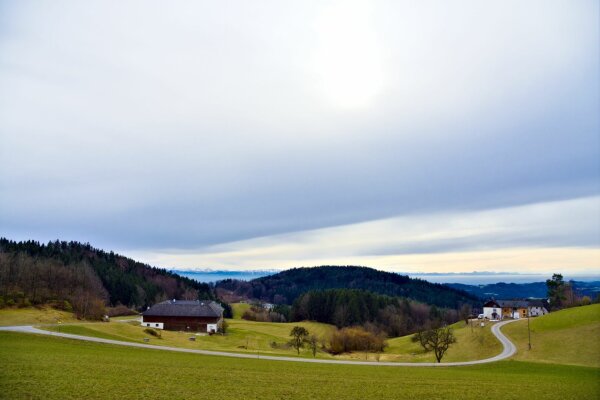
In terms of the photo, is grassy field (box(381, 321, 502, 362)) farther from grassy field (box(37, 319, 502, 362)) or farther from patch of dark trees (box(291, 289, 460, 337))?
patch of dark trees (box(291, 289, 460, 337))

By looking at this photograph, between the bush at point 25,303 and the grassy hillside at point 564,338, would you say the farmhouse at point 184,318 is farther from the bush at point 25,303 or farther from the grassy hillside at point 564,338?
the grassy hillside at point 564,338

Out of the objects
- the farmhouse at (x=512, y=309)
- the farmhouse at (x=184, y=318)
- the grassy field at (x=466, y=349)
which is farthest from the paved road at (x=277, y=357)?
the farmhouse at (x=512, y=309)

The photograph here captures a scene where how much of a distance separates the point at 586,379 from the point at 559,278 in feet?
335

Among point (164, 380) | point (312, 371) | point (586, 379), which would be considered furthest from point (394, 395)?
point (586, 379)

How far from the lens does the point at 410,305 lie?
172 meters

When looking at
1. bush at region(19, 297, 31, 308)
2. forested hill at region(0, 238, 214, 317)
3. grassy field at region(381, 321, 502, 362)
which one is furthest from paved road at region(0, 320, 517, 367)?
forested hill at region(0, 238, 214, 317)

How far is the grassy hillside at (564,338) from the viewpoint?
55156mm

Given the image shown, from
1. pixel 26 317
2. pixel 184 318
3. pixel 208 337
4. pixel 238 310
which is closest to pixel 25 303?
pixel 26 317

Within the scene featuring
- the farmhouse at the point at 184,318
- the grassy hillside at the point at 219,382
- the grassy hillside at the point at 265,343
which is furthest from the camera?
the farmhouse at the point at 184,318

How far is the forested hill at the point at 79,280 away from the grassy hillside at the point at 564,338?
270 ft

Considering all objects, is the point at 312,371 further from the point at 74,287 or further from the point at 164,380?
the point at 74,287

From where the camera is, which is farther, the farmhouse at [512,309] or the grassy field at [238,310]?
the grassy field at [238,310]

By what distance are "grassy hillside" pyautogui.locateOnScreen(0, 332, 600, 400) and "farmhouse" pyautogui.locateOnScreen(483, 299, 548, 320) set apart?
102 meters

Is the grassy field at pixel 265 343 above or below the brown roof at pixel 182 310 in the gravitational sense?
below
